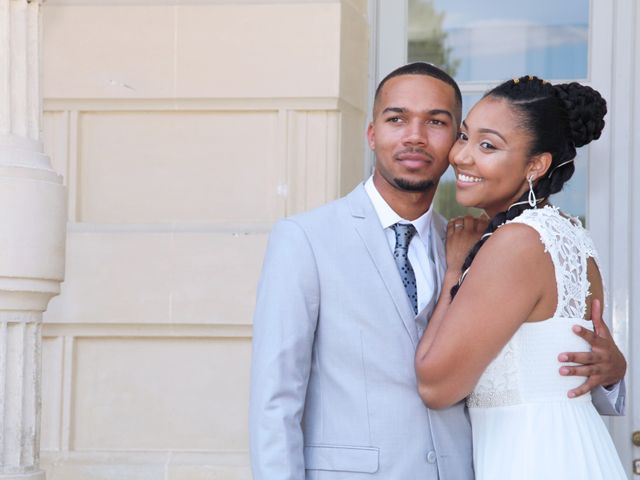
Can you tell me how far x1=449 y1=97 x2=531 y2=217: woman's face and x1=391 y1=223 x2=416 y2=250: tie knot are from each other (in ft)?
0.60

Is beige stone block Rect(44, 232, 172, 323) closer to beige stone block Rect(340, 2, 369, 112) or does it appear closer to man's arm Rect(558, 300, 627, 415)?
beige stone block Rect(340, 2, 369, 112)

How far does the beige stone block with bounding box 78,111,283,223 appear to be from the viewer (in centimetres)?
451

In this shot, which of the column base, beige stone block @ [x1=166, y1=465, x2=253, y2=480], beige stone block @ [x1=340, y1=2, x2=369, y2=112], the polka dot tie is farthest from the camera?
beige stone block @ [x1=340, y1=2, x2=369, y2=112]

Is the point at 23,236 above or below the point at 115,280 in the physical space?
above

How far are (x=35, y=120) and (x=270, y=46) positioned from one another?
1108 millimetres

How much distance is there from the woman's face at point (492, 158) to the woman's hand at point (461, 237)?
0.14 m

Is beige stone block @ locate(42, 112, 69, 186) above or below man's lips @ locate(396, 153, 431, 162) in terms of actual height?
above

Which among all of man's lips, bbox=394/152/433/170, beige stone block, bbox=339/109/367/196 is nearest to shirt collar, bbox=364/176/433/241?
man's lips, bbox=394/152/433/170

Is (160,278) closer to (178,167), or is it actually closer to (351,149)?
(178,167)

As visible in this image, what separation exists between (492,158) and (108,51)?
191 centimetres

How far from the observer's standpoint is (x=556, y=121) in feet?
10.4

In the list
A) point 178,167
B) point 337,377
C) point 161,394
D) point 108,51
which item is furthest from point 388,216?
point 108,51

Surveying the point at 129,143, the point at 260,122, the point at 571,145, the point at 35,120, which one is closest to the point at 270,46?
the point at 260,122

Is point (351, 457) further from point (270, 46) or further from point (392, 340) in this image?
point (270, 46)
